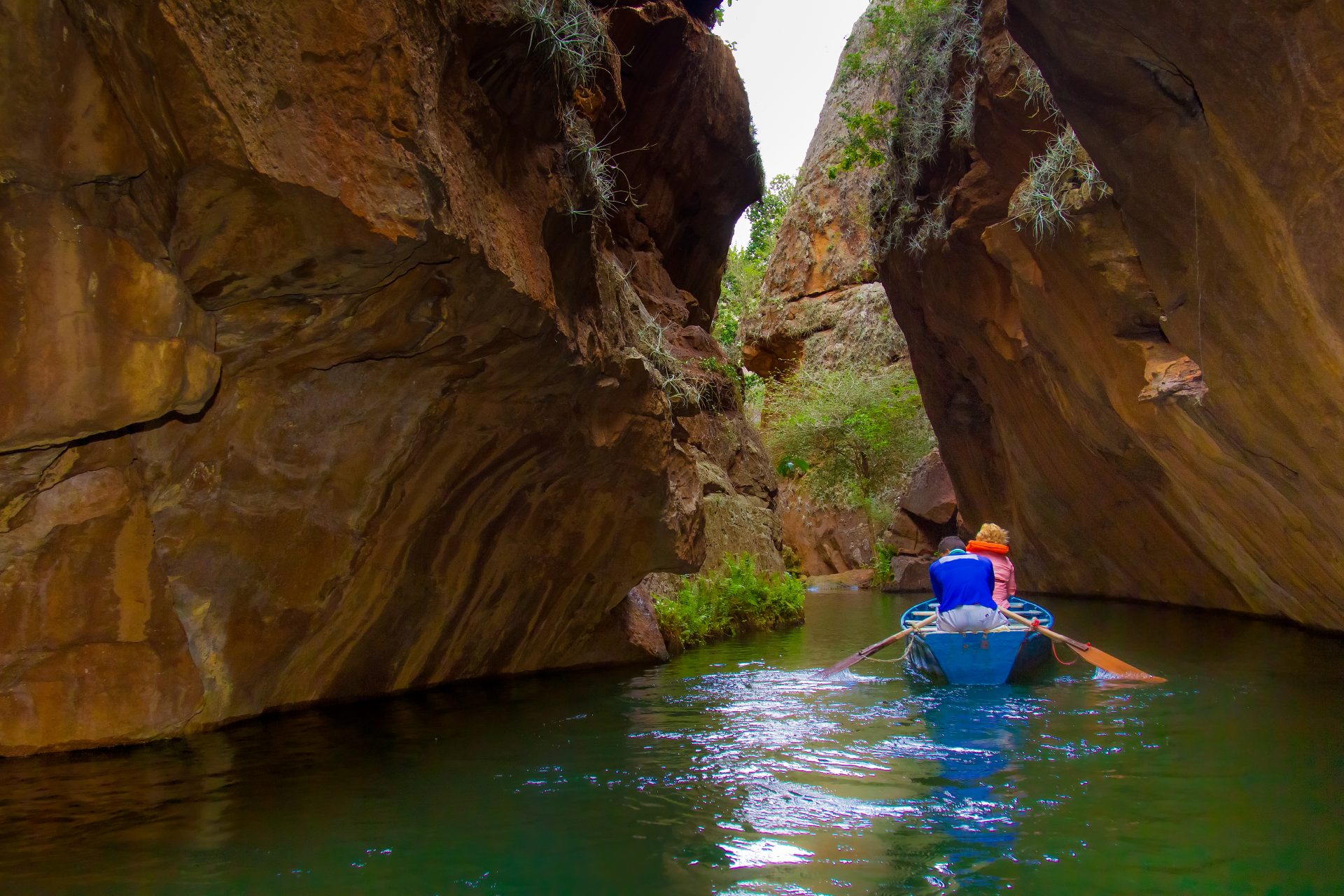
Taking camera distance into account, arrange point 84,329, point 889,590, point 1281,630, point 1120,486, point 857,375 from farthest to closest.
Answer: point 857,375 < point 889,590 < point 1120,486 < point 1281,630 < point 84,329

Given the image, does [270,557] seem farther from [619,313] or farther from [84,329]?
[619,313]

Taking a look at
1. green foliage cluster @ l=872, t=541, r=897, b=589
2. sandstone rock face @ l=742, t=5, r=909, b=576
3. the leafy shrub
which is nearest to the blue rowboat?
the leafy shrub

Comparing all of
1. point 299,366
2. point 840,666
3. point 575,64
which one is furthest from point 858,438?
point 299,366

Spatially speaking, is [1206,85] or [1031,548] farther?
[1031,548]

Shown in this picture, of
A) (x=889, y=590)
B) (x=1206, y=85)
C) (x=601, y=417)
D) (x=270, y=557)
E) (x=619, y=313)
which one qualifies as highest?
(x=1206, y=85)

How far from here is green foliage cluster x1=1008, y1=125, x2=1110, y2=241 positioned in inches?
402

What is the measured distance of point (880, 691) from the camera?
8766mm

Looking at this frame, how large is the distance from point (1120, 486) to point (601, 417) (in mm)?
10067

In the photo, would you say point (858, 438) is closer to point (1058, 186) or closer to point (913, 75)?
point (913, 75)

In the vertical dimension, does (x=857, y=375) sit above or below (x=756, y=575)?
above

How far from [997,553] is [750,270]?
33.3 metres

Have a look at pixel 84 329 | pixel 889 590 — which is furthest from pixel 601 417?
pixel 889 590

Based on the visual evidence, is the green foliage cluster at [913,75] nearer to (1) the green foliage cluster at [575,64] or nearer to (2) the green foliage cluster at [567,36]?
(1) the green foliage cluster at [575,64]

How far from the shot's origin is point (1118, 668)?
28.9 ft
